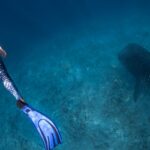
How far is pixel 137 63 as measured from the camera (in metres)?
11.5

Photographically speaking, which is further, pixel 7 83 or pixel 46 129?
pixel 7 83

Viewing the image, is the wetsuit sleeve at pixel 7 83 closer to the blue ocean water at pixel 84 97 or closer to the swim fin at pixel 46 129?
the swim fin at pixel 46 129

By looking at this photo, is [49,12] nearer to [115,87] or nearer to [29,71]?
[29,71]

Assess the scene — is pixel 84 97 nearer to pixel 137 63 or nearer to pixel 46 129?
pixel 137 63

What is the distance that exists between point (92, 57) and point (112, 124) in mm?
5539

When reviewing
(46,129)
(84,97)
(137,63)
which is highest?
(46,129)

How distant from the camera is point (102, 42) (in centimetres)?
1736

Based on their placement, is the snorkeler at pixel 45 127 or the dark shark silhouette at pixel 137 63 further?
the dark shark silhouette at pixel 137 63

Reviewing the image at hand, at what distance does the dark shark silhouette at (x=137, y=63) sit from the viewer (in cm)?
1077

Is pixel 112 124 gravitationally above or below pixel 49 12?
above

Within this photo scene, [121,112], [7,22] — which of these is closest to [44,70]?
[121,112]

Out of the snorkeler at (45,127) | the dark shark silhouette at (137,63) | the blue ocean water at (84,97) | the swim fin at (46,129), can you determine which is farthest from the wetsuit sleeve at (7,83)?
the dark shark silhouette at (137,63)

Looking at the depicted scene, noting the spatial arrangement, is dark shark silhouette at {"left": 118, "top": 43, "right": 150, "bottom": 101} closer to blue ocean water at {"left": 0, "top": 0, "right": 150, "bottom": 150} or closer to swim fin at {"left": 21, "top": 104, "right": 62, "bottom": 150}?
blue ocean water at {"left": 0, "top": 0, "right": 150, "bottom": 150}

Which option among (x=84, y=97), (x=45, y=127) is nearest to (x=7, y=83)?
(x=45, y=127)
